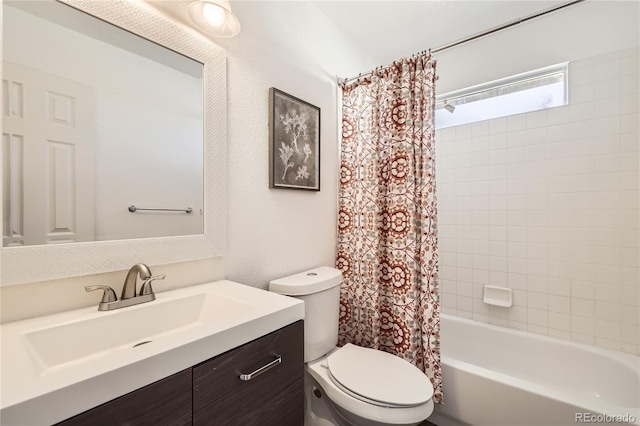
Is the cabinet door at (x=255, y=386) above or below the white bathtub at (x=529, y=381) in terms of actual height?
above

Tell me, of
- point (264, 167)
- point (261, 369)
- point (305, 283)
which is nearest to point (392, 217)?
point (305, 283)

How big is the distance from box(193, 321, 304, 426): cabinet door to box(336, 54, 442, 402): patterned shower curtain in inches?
31.3

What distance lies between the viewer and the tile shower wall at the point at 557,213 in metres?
1.69

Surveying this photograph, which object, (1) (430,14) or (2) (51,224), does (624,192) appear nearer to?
(1) (430,14)

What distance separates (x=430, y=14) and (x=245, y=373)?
2.26 m

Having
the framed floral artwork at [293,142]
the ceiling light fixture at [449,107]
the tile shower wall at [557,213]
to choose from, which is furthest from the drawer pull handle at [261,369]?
the ceiling light fixture at [449,107]

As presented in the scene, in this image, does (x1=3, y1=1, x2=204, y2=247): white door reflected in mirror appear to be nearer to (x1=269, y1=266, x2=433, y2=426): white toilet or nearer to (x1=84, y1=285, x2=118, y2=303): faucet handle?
(x1=84, y1=285, x2=118, y2=303): faucet handle

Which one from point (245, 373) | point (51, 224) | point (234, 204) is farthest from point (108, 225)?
point (245, 373)

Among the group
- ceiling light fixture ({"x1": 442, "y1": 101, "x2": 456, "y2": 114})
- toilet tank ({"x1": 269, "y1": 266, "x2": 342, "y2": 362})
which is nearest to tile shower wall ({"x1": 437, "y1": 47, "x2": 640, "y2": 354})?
ceiling light fixture ({"x1": 442, "y1": 101, "x2": 456, "y2": 114})

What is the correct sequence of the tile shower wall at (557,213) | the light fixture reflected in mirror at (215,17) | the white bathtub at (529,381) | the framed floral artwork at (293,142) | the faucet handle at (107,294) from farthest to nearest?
the tile shower wall at (557,213) < the framed floral artwork at (293,142) < the white bathtub at (529,381) < the light fixture reflected in mirror at (215,17) < the faucet handle at (107,294)

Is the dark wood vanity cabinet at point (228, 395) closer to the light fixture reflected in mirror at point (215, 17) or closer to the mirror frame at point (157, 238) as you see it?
the mirror frame at point (157, 238)

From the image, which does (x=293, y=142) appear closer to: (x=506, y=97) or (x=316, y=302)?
(x=316, y=302)

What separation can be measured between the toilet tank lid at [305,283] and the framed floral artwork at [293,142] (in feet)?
1.59

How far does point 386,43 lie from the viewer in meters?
2.20
